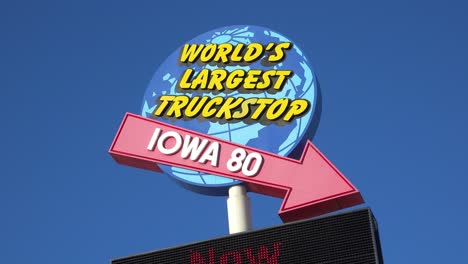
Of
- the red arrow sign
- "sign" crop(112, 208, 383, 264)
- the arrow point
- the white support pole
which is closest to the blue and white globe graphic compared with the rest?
the white support pole

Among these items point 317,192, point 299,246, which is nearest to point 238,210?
point 317,192

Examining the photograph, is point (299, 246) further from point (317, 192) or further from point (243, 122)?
point (243, 122)

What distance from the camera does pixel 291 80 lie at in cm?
2294

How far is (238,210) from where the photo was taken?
71.1ft

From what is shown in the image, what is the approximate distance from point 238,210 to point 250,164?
978 mm

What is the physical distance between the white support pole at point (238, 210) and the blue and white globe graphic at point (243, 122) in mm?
202

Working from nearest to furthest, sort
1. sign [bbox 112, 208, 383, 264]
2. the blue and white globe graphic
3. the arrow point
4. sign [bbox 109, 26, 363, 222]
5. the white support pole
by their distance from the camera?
sign [bbox 112, 208, 383, 264] → the arrow point → sign [bbox 109, 26, 363, 222] → the white support pole → the blue and white globe graphic

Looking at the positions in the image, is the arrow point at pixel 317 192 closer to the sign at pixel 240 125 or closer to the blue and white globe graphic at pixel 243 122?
the sign at pixel 240 125

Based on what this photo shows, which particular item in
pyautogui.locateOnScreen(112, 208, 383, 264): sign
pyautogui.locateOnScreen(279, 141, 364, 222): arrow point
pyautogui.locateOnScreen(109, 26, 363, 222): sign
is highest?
pyautogui.locateOnScreen(109, 26, 363, 222): sign

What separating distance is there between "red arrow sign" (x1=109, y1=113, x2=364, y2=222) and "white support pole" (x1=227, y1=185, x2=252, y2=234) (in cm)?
26

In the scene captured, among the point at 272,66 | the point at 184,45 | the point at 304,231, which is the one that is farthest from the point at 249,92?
the point at 304,231

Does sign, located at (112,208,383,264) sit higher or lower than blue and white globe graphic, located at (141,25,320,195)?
lower

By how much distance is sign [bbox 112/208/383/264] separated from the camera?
18.8 metres

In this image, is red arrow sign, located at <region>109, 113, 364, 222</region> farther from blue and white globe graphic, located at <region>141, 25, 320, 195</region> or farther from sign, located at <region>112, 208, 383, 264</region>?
sign, located at <region>112, 208, 383, 264</region>
